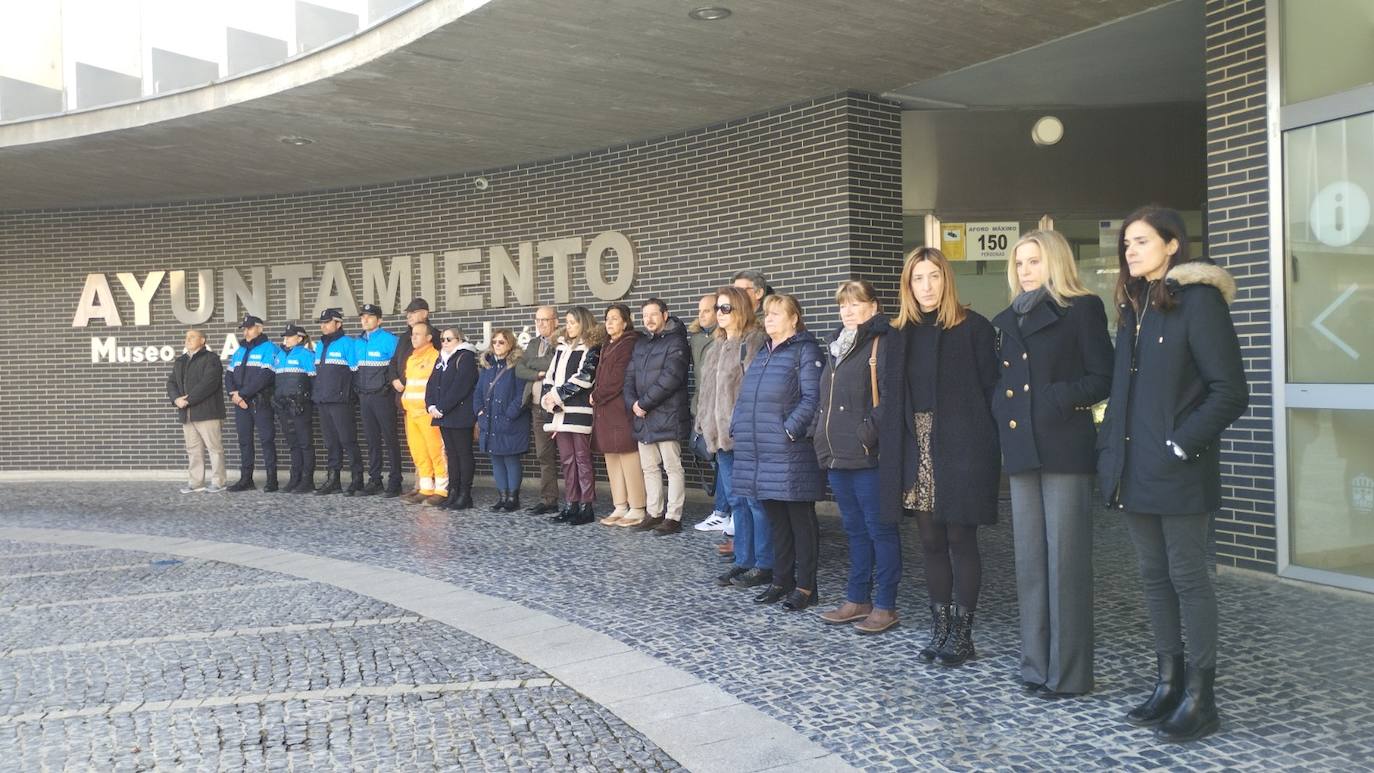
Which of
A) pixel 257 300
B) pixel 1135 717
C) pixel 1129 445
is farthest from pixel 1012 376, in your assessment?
pixel 257 300

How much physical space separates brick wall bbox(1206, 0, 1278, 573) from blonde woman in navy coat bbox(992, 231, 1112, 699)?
2793 millimetres

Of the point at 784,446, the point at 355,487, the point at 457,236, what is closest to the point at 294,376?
the point at 355,487

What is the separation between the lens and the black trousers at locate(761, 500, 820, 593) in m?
6.28

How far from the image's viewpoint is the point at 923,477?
4992 mm

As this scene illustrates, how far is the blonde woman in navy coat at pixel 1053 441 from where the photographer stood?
4.34 m

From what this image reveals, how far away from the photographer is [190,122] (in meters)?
10.8

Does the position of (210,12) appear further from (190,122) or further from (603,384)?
(603,384)

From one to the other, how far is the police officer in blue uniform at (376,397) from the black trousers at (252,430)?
1.50 m

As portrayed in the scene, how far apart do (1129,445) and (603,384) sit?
5719 millimetres

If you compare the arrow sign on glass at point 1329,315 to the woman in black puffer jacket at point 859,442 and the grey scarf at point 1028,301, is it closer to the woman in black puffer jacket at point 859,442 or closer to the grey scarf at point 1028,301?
the woman in black puffer jacket at point 859,442

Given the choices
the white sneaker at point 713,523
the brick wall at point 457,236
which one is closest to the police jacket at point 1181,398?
the white sneaker at point 713,523

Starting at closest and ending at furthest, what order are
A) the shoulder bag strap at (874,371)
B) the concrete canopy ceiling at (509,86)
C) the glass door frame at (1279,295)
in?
the shoulder bag strap at (874,371) → the glass door frame at (1279,295) → the concrete canopy ceiling at (509,86)

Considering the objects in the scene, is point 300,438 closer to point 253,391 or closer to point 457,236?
point 253,391

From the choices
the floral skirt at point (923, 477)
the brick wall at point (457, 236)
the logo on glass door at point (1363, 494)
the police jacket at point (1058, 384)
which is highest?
the brick wall at point (457, 236)
